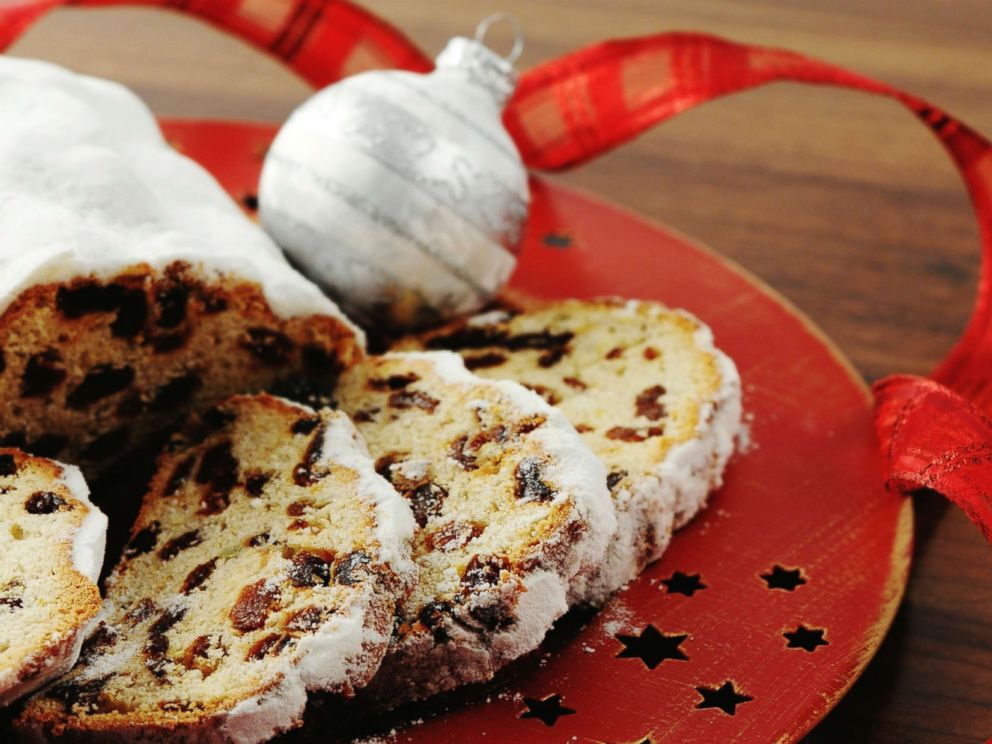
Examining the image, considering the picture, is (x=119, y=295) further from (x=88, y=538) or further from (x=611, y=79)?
(x=611, y=79)

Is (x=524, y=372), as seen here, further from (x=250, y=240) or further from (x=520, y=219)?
(x=250, y=240)

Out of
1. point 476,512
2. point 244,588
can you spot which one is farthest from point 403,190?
point 244,588

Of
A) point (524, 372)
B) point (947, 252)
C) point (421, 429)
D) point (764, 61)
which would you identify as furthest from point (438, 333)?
point (947, 252)

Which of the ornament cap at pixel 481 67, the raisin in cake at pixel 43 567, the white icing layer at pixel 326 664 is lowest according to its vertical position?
the raisin in cake at pixel 43 567

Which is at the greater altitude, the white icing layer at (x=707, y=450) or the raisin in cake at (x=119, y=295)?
the white icing layer at (x=707, y=450)

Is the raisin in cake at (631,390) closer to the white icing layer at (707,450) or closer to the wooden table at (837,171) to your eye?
the white icing layer at (707,450)

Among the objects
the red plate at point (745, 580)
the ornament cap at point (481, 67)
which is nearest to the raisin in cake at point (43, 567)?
the red plate at point (745, 580)
